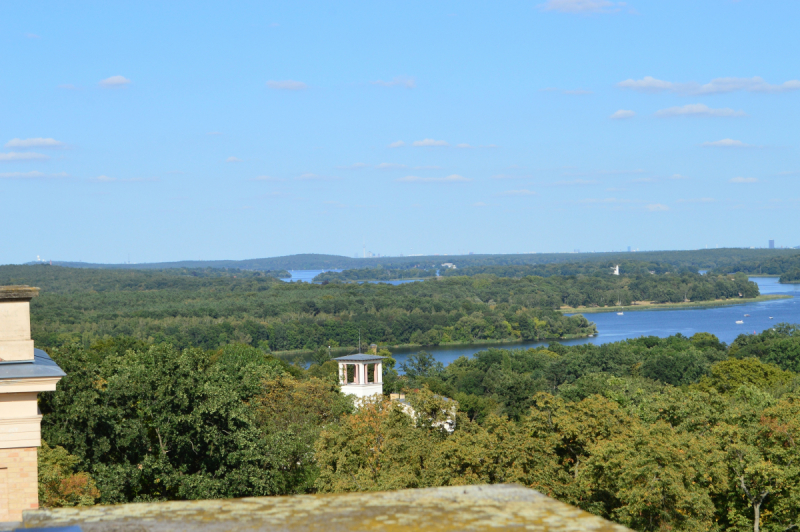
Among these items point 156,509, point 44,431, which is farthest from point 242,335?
point 156,509

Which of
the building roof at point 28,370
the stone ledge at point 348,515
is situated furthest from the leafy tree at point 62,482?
the stone ledge at point 348,515

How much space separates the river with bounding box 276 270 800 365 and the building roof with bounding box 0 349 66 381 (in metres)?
97.2

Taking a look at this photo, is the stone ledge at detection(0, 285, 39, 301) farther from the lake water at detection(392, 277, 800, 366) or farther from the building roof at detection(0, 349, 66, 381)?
the lake water at detection(392, 277, 800, 366)

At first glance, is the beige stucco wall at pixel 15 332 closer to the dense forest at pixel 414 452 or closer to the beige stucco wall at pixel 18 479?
the beige stucco wall at pixel 18 479

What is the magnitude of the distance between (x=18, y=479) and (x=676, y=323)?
151221mm

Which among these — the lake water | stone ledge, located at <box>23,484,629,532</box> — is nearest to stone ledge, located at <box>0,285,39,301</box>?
stone ledge, located at <box>23,484,629,532</box>

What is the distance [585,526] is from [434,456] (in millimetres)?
16554

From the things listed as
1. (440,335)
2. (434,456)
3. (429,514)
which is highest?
(429,514)

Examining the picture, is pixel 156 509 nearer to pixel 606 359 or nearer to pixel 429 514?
pixel 429 514

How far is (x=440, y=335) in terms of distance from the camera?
13688 centimetres

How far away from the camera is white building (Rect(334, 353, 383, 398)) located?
132 feet

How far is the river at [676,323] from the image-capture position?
123812mm

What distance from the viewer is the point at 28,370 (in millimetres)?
8180

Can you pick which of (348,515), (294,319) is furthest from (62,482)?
(294,319)
